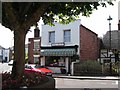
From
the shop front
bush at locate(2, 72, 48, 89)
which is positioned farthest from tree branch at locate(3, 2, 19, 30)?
the shop front

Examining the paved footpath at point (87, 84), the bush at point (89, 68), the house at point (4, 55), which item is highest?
the house at point (4, 55)

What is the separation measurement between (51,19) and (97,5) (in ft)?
11.1

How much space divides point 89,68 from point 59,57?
5506 mm

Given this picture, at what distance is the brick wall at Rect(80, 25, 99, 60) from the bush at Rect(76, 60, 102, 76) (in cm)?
259

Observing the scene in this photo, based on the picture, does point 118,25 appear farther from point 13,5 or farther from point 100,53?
point 13,5

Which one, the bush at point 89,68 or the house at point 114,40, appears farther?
the house at point 114,40

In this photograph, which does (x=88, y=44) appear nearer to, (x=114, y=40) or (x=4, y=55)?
(x=114, y=40)

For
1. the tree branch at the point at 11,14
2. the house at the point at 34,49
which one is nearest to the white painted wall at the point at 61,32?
the house at the point at 34,49

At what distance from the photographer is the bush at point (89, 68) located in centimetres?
3116

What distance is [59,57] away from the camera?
35.6 metres

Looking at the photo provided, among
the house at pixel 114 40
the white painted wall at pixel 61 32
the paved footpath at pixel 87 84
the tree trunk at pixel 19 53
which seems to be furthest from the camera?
the house at pixel 114 40

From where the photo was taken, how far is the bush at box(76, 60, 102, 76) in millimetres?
31156

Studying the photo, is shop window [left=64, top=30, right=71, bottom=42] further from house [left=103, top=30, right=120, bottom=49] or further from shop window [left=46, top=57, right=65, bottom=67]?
house [left=103, top=30, right=120, bottom=49]

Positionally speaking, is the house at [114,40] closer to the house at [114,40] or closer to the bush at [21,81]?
the house at [114,40]
